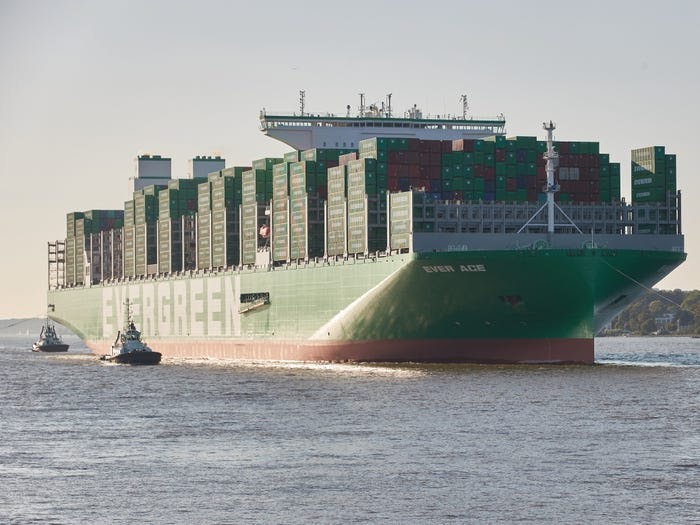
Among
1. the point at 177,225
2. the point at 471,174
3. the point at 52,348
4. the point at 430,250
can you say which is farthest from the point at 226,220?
the point at 52,348

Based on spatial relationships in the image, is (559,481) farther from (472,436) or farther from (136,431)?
(136,431)

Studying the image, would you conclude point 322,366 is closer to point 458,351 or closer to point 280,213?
point 458,351

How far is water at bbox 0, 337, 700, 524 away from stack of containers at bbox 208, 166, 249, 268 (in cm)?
3573

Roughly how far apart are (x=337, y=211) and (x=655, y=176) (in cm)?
1953

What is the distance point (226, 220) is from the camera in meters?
104

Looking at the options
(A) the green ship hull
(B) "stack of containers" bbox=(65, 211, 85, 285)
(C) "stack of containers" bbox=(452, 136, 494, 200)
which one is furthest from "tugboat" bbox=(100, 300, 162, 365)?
(B) "stack of containers" bbox=(65, 211, 85, 285)

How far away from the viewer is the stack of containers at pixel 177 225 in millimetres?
114250

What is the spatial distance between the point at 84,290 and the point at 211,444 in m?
97.6

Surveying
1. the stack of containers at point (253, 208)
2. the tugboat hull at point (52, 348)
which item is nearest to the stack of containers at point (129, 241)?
the stack of containers at point (253, 208)

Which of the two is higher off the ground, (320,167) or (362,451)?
→ (320,167)

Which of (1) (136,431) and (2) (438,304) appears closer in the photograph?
(1) (136,431)

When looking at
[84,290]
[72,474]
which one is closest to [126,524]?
[72,474]

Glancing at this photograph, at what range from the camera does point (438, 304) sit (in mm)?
76312

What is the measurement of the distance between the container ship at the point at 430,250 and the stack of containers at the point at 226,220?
0.34 feet
